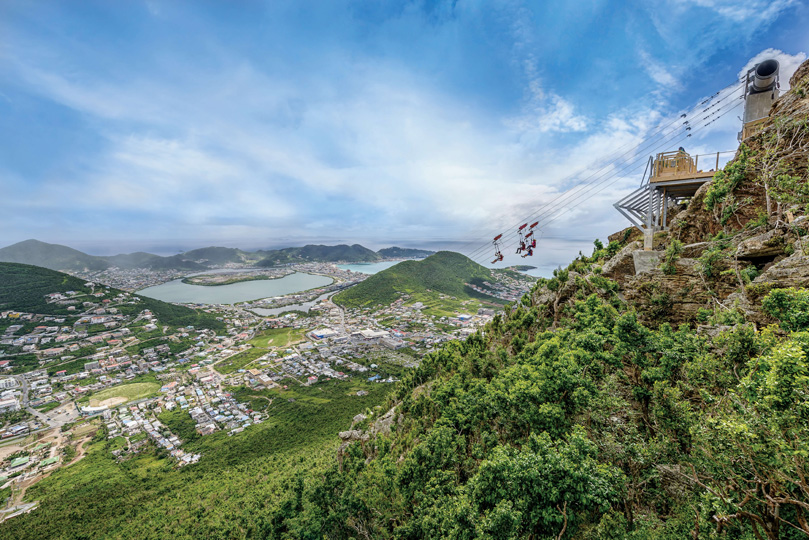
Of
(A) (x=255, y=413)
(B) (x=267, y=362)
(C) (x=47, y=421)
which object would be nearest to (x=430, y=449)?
(A) (x=255, y=413)

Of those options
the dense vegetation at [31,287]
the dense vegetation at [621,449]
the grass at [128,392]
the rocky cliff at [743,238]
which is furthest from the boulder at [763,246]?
the dense vegetation at [31,287]

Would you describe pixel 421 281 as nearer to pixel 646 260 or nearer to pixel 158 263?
pixel 646 260

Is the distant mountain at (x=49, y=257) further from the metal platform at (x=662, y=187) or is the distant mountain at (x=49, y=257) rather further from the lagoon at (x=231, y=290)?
the metal platform at (x=662, y=187)

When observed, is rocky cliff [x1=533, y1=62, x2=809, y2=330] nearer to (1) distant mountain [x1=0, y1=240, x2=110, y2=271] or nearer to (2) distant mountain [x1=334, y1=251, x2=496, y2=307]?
(2) distant mountain [x1=334, y1=251, x2=496, y2=307]

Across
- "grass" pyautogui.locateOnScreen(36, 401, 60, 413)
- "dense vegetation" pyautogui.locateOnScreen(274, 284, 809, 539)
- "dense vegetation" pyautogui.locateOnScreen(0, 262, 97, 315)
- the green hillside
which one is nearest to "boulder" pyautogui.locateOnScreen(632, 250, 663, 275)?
"dense vegetation" pyautogui.locateOnScreen(274, 284, 809, 539)

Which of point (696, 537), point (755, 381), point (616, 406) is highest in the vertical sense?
point (755, 381)

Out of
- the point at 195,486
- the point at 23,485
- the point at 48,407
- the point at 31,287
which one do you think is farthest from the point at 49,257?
the point at 195,486

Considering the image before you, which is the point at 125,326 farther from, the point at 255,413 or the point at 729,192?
the point at 729,192
